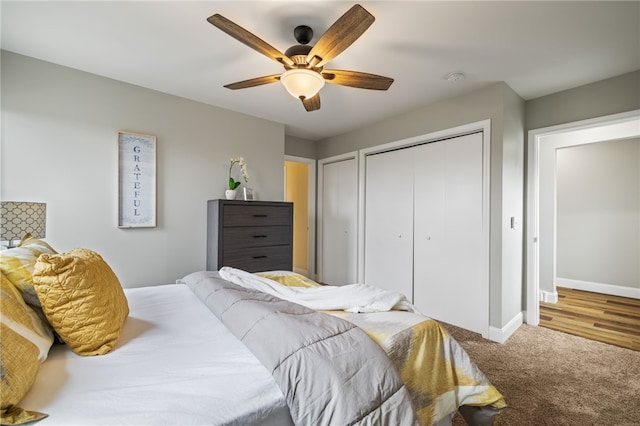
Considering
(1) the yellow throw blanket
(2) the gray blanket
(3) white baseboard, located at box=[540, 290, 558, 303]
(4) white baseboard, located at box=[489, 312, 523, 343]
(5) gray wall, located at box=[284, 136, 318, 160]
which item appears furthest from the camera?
(5) gray wall, located at box=[284, 136, 318, 160]

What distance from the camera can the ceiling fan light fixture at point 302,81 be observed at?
1.75 metres

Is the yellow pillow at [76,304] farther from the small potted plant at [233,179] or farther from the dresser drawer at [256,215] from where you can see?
the small potted plant at [233,179]

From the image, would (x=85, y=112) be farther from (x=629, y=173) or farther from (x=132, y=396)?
(x=629, y=173)

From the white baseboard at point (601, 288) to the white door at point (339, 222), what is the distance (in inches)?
133

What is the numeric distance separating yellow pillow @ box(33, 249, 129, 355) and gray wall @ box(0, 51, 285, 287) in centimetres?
184

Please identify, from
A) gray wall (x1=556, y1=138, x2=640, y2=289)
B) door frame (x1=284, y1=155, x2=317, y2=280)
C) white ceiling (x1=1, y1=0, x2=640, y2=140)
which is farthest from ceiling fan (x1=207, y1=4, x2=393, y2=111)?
gray wall (x1=556, y1=138, x2=640, y2=289)

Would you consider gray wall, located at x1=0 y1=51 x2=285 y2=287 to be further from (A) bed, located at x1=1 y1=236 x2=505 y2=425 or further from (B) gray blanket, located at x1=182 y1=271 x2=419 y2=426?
(B) gray blanket, located at x1=182 y1=271 x2=419 y2=426

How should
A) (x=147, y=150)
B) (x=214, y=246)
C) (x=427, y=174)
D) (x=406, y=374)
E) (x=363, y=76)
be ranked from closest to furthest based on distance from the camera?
(x=406, y=374) → (x=363, y=76) → (x=147, y=150) → (x=214, y=246) → (x=427, y=174)

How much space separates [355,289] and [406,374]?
49 centimetres

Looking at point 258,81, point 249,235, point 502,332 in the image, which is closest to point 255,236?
point 249,235

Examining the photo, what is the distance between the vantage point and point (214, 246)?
2.96 metres

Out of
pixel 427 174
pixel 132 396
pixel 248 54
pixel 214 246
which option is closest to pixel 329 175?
pixel 427 174

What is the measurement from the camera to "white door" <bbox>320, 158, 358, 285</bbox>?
412 centimetres

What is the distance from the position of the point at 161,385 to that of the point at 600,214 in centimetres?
570
